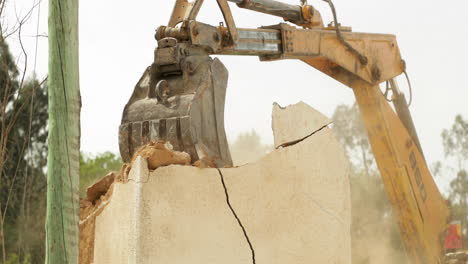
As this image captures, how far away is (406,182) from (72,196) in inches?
200

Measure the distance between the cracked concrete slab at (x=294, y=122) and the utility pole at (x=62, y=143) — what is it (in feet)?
4.90

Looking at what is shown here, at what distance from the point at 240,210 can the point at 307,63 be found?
138 inches

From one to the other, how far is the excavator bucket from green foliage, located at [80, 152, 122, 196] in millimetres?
14127

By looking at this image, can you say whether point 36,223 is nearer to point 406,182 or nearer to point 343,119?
point 343,119

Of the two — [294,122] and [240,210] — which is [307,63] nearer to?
[294,122]

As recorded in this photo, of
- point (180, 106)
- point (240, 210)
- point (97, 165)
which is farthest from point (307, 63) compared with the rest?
point (97, 165)

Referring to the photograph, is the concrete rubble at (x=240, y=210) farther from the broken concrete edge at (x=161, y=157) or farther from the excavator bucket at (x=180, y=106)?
the excavator bucket at (x=180, y=106)

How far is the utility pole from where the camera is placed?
3.59m

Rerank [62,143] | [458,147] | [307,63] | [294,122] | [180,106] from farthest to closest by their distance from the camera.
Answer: [458,147] → [307,63] → [294,122] → [180,106] → [62,143]

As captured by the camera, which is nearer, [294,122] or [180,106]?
[180,106]

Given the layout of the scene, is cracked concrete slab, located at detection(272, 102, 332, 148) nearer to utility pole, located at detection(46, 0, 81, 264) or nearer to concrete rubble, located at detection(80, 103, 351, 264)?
concrete rubble, located at detection(80, 103, 351, 264)

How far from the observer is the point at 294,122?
4.91 m

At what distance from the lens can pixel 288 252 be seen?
15.4 feet

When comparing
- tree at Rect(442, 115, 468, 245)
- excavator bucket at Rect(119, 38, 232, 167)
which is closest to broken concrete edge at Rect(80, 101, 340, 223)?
excavator bucket at Rect(119, 38, 232, 167)
